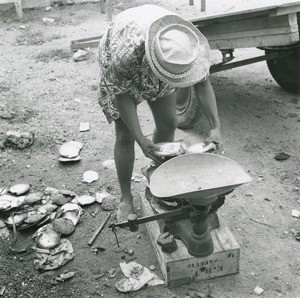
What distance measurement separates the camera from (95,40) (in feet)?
16.9

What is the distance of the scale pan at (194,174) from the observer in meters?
2.21

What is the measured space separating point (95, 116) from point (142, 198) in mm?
1951

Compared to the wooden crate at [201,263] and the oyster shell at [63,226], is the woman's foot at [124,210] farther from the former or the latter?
the wooden crate at [201,263]

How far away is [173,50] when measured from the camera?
217 cm

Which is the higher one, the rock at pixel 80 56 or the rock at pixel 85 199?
the rock at pixel 80 56

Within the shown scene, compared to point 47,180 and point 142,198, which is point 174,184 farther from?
point 47,180

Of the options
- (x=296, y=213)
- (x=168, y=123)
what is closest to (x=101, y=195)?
(x=168, y=123)

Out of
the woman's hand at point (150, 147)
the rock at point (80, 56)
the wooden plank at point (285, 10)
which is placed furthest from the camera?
the rock at point (80, 56)

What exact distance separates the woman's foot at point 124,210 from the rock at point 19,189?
0.93 m

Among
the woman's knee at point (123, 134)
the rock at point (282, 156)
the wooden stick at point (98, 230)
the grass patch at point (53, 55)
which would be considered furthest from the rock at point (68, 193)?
the grass patch at point (53, 55)

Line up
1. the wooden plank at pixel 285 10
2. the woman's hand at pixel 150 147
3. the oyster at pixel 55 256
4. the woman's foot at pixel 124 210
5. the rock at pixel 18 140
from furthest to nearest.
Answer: the rock at pixel 18 140
the wooden plank at pixel 285 10
the woman's foot at pixel 124 210
the oyster at pixel 55 256
the woman's hand at pixel 150 147

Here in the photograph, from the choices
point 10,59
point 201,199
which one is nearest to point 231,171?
point 201,199

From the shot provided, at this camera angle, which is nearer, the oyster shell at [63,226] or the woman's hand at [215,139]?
the woman's hand at [215,139]

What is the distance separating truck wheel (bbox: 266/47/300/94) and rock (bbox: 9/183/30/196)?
3.05 meters
